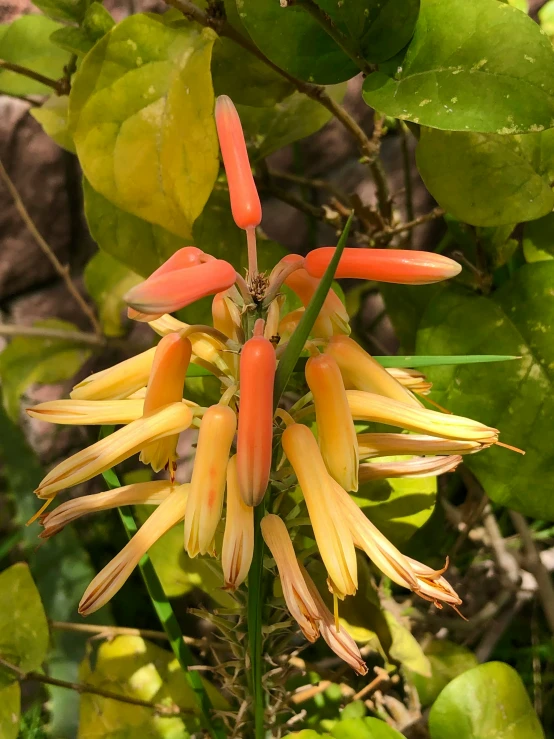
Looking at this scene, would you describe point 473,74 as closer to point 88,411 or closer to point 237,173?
point 237,173

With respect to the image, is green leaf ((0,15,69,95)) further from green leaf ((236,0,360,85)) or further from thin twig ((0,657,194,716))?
thin twig ((0,657,194,716))

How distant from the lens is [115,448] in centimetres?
33

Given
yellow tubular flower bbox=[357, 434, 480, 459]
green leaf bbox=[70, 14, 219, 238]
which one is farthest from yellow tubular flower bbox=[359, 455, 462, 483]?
green leaf bbox=[70, 14, 219, 238]

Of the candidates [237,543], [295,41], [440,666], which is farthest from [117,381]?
[440,666]

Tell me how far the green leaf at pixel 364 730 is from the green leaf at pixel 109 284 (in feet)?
1.77

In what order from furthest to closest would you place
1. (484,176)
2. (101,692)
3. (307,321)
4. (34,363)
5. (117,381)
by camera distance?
(34,363)
(101,692)
(484,176)
(117,381)
(307,321)

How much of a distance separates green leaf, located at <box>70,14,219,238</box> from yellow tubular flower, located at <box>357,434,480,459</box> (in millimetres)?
211

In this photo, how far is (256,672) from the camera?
366mm

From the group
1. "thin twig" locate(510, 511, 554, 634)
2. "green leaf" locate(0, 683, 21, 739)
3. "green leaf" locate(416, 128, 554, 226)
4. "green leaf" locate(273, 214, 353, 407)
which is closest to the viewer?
"green leaf" locate(273, 214, 353, 407)

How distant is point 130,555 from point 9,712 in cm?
37

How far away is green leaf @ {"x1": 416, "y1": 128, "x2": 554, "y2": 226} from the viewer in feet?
1.51

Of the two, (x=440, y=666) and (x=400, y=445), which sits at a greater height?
(x=400, y=445)

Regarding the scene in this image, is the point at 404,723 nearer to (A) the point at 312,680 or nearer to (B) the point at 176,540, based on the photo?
(A) the point at 312,680

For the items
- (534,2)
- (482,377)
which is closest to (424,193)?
(534,2)
